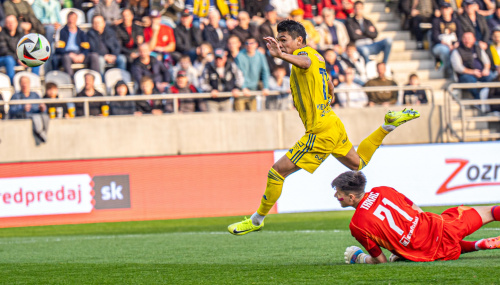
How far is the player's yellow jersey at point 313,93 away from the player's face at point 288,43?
0.09 m

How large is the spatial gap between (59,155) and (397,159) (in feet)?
22.8

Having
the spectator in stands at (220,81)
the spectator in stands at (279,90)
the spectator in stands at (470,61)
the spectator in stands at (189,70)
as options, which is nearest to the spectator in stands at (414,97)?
the spectator in stands at (470,61)

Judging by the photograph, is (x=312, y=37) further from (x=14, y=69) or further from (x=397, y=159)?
(x=14, y=69)

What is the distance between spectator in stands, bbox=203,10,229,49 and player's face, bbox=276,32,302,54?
9.45 m

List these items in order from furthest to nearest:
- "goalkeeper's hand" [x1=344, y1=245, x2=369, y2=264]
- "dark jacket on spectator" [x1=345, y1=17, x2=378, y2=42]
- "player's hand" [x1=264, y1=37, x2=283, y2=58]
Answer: "dark jacket on spectator" [x1=345, y1=17, x2=378, y2=42], "player's hand" [x1=264, y1=37, x2=283, y2=58], "goalkeeper's hand" [x1=344, y1=245, x2=369, y2=264]

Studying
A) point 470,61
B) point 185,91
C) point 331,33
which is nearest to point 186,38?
point 185,91

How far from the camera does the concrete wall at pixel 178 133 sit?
15.9 meters

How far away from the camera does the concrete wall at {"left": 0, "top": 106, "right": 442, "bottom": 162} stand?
15.9m

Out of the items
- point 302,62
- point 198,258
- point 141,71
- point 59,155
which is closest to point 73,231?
point 59,155

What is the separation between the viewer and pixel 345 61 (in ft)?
58.7

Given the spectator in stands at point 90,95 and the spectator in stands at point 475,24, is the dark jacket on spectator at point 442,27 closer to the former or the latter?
the spectator in stands at point 475,24

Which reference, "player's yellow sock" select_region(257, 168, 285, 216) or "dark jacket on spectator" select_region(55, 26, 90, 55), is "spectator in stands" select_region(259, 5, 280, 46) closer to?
"dark jacket on spectator" select_region(55, 26, 90, 55)

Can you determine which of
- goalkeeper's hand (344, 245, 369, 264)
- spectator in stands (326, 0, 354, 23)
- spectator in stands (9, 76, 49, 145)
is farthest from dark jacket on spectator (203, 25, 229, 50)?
goalkeeper's hand (344, 245, 369, 264)

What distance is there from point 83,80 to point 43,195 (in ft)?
11.1
